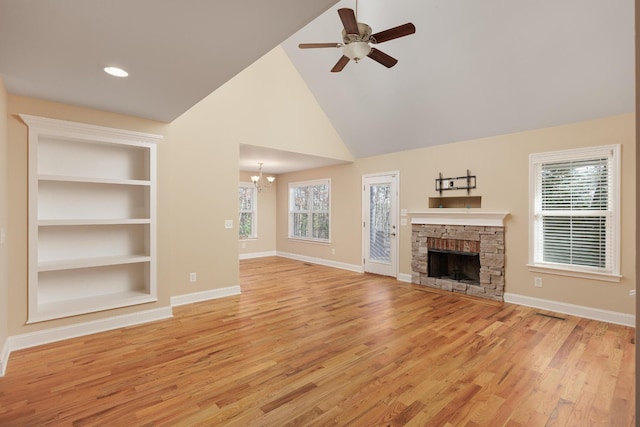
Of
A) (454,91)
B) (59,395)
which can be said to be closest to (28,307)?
(59,395)

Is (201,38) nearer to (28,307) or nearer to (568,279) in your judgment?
(28,307)

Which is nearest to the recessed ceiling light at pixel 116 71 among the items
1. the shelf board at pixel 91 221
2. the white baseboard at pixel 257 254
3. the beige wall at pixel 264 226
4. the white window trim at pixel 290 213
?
the shelf board at pixel 91 221

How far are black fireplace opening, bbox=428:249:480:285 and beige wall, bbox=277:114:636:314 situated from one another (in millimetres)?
473

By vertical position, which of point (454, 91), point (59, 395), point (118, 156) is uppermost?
point (454, 91)

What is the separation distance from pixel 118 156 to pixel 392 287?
180 inches

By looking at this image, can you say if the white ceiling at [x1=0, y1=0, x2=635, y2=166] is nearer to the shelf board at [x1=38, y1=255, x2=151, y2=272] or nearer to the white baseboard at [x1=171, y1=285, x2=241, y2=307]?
the shelf board at [x1=38, y1=255, x2=151, y2=272]

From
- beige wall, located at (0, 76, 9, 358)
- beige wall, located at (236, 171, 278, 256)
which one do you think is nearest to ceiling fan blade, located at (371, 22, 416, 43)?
beige wall, located at (0, 76, 9, 358)

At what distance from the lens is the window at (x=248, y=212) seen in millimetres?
8398

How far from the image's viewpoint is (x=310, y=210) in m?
8.09

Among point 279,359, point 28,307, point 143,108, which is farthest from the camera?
point 143,108

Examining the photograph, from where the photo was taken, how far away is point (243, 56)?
2.09 metres

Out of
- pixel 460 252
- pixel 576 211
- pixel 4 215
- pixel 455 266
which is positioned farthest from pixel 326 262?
pixel 4 215

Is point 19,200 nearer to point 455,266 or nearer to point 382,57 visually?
point 382,57

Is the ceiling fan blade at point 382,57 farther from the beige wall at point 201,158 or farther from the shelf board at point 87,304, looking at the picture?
the shelf board at point 87,304
